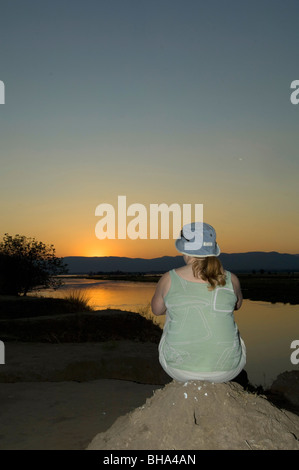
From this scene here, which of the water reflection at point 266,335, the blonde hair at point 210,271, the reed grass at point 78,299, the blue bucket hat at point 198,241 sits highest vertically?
the blue bucket hat at point 198,241

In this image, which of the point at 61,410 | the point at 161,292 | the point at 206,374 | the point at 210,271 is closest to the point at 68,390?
the point at 61,410

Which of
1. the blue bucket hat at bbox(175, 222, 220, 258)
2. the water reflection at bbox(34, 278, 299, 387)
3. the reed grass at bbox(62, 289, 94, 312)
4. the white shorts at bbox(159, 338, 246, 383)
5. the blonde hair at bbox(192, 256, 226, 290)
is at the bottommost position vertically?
the water reflection at bbox(34, 278, 299, 387)

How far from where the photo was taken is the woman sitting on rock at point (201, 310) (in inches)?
164

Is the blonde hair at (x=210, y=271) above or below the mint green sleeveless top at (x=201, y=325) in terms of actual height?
above

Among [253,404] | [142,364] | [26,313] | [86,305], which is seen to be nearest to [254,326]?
[86,305]

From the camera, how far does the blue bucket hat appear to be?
165 inches

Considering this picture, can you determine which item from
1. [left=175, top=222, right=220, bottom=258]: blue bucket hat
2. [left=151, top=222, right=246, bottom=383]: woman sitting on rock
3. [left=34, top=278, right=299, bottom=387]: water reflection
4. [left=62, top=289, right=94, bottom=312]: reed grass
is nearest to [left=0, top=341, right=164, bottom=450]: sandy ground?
[left=151, top=222, right=246, bottom=383]: woman sitting on rock

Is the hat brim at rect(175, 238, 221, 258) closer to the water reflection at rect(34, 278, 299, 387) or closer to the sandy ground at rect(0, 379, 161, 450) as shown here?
the sandy ground at rect(0, 379, 161, 450)

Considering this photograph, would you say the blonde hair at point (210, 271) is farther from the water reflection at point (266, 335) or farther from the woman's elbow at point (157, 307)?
the water reflection at point (266, 335)

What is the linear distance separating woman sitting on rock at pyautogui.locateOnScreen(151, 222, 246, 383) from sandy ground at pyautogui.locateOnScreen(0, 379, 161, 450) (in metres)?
1.63

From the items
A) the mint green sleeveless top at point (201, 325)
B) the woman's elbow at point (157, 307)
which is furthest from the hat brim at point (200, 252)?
the woman's elbow at point (157, 307)
